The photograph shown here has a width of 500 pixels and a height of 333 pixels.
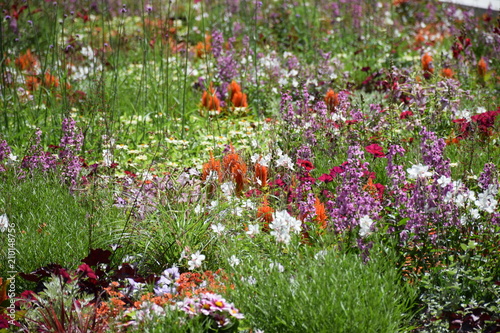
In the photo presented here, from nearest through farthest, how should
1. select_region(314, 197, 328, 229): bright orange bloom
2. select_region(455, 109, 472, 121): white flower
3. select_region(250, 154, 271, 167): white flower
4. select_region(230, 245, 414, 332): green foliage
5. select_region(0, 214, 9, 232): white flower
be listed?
1. select_region(230, 245, 414, 332): green foliage
2. select_region(0, 214, 9, 232): white flower
3. select_region(314, 197, 328, 229): bright orange bloom
4. select_region(250, 154, 271, 167): white flower
5. select_region(455, 109, 472, 121): white flower

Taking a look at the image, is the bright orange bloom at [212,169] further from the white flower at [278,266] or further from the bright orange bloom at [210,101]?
the bright orange bloom at [210,101]

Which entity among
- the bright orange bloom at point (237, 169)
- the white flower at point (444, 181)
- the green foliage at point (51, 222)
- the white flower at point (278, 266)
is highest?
the white flower at point (444, 181)

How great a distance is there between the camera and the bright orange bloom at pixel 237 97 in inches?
242

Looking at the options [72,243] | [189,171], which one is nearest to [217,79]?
[189,171]

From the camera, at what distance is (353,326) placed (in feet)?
8.39

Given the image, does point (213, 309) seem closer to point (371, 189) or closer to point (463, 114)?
point (371, 189)

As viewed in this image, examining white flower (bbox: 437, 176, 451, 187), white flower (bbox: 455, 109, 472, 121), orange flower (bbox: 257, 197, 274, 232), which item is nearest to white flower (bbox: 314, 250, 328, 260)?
white flower (bbox: 437, 176, 451, 187)

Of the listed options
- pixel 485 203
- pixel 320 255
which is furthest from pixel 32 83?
pixel 485 203

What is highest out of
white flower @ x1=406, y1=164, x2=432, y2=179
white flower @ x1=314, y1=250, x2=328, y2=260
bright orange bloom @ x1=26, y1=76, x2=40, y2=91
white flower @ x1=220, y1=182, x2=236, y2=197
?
white flower @ x1=406, y1=164, x2=432, y2=179

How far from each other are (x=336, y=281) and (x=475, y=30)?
6610mm

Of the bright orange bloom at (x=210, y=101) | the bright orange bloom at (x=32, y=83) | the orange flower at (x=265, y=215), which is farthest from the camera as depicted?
the bright orange bloom at (x=32, y=83)

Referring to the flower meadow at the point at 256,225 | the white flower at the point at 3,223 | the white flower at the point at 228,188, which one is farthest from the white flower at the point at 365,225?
the white flower at the point at 3,223

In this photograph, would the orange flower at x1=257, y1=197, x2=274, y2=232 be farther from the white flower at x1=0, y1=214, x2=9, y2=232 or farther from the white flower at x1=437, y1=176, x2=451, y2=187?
the white flower at x1=0, y1=214, x2=9, y2=232

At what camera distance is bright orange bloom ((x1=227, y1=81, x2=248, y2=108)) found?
6.16 metres
